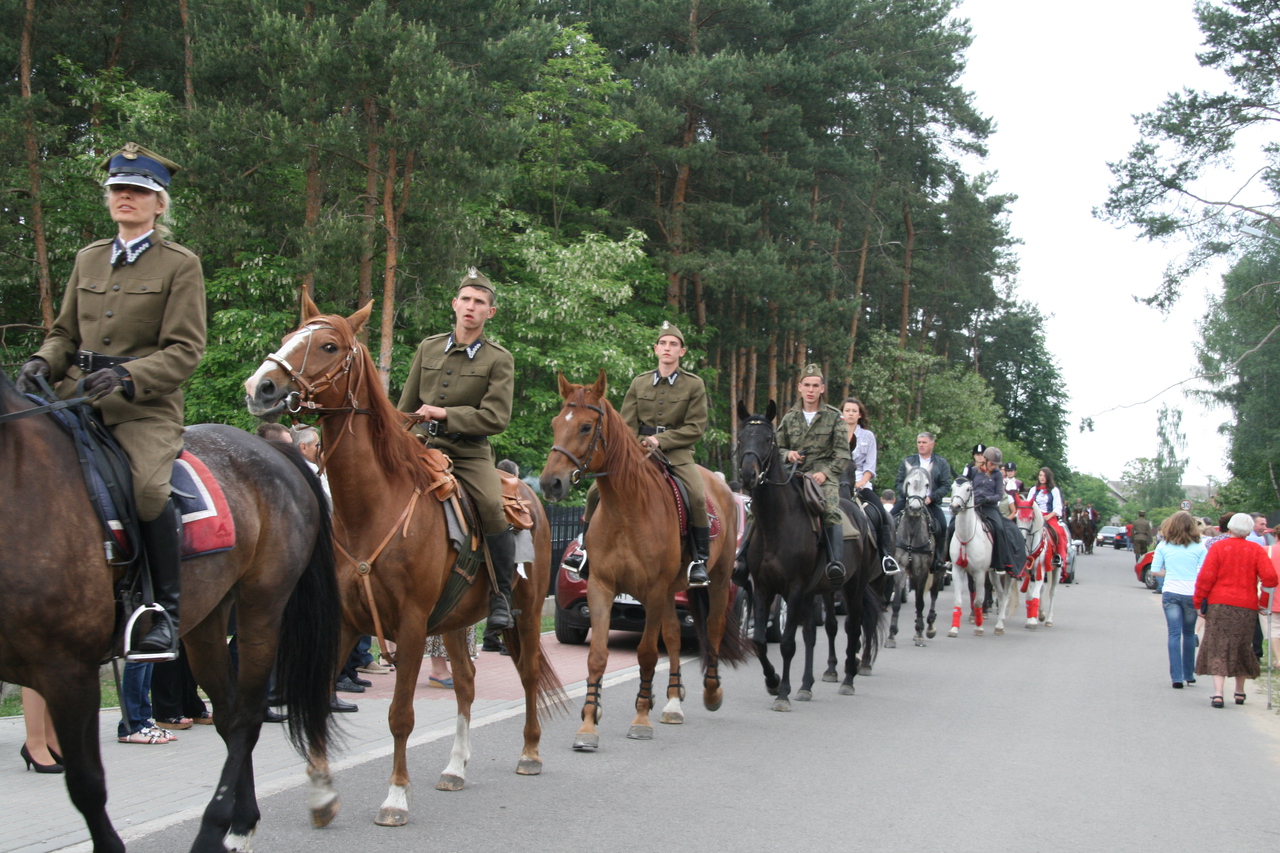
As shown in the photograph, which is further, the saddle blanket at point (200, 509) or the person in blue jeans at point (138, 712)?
the person in blue jeans at point (138, 712)

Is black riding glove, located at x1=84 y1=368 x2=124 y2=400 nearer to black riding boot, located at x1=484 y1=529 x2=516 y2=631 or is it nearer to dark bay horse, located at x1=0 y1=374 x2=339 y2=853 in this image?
dark bay horse, located at x1=0 y1=374 x2=339 y2=853

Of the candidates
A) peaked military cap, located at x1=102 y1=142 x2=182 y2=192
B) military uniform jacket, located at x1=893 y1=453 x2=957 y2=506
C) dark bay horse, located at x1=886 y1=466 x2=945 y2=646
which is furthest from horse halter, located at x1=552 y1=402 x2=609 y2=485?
military uniform jacket, located at x1=893 y1=453 x2=957 y2=506

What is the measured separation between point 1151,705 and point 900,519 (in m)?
6.19

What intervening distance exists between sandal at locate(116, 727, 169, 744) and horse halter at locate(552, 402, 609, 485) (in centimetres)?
338

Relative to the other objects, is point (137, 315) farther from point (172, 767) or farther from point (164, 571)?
point (172, 767)

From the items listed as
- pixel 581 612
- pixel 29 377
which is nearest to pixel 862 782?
pixel 29 377

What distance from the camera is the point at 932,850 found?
224 inches

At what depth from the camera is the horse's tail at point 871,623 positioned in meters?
12.5

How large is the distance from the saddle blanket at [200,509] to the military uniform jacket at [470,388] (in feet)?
6.31

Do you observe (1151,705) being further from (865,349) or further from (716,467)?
(865,349)

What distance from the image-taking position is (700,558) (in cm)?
929

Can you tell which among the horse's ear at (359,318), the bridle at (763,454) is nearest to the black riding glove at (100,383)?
the horse's ear at (359,318)

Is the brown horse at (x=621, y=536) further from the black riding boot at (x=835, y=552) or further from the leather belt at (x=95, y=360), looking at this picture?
the leather belt at (x=95, y=360)

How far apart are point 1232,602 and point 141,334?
1151 cm
